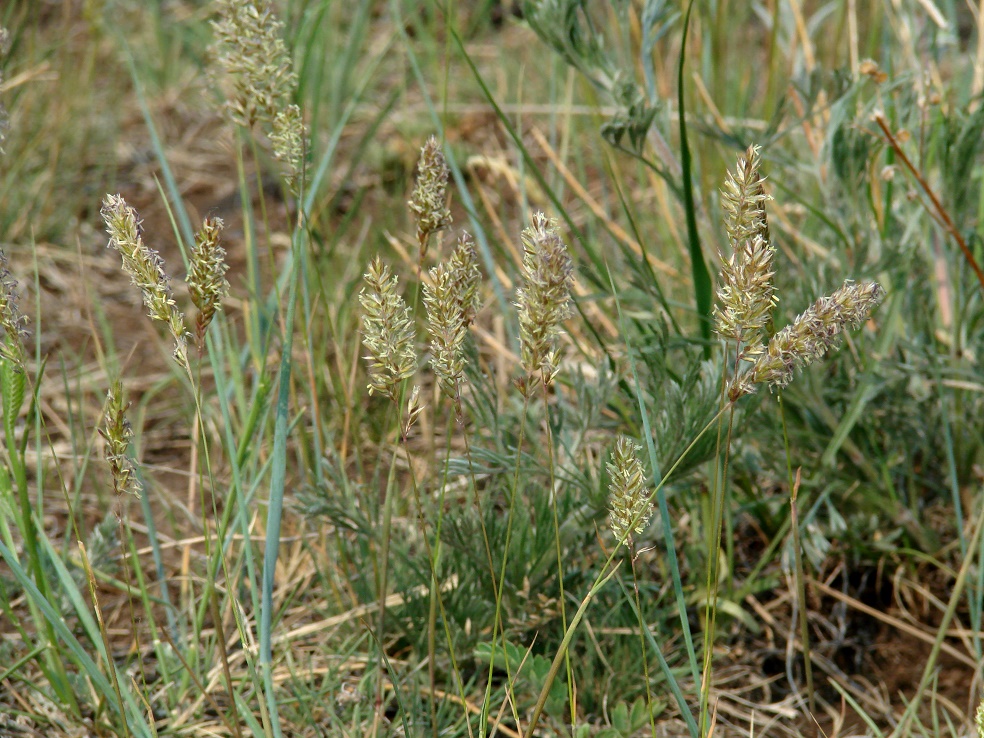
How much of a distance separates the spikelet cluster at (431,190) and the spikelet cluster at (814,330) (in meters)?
0.36

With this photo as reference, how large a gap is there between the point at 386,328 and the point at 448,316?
59 mm

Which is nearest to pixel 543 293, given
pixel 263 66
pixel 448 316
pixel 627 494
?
pixel 448 316

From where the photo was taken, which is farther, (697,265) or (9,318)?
(697,265)

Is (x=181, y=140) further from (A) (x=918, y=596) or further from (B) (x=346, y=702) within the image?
(A) (x=918, y=596)

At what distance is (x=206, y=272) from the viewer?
2.92 feet

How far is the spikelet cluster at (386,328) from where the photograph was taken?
887mm

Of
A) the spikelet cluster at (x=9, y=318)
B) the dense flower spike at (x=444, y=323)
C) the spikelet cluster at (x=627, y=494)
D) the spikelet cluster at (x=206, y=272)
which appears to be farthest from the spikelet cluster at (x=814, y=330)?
the spikelet cluster at (x=9, y=318)

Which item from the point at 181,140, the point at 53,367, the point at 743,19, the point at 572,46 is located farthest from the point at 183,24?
the point at 572,46

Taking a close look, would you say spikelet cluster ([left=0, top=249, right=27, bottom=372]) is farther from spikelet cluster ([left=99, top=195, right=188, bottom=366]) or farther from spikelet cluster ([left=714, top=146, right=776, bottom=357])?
spikelet cluster ([left=714, top=146, right=776, bottom=357])

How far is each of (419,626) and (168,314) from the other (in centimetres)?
79

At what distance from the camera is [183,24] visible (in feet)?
11.4

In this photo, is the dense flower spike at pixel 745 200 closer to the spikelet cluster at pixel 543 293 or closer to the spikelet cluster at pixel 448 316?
the spikelet cluster at pixel 543 293

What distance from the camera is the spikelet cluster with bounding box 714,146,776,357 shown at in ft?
2.72

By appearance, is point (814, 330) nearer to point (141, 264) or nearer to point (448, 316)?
point (448, 316)
